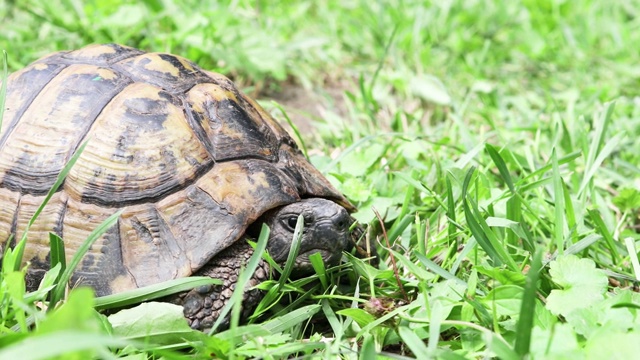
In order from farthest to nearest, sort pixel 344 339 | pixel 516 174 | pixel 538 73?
pixel 538 73
pixel 516 174
pixel 344 339

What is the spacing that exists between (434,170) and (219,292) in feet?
4.09

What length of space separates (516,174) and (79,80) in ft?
6.64

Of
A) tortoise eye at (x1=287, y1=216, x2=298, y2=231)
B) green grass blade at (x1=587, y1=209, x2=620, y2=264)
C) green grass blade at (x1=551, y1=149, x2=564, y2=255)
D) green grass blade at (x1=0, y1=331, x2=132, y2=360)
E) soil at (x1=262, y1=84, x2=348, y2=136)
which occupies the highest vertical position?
soil at (x1=262, y1=84, x2=348, y2=136)

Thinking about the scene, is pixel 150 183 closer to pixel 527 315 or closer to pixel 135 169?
pixel 135 169

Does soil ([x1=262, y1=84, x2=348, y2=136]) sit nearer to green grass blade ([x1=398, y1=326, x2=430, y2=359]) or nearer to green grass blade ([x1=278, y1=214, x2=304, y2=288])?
green grass blade ([x1=278, y1=214, x2=304, y2=288])

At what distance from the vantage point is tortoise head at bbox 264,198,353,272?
1983 mm

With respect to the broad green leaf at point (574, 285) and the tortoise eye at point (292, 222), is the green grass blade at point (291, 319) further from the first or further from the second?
the broad green leaf at point (574, 285)

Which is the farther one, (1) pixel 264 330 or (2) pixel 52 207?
(2) pixel 52 207

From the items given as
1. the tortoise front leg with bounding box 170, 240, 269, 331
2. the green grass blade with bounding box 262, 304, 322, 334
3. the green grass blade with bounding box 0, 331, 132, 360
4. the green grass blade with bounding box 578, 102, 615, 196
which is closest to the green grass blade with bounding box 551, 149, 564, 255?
the green grass blade with bounding box 578, 102, 615, 196

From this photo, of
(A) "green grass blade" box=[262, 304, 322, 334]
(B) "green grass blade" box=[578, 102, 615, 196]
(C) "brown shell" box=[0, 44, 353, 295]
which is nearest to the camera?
(A) "green grass blade" box=[262, 304, 322, 334]

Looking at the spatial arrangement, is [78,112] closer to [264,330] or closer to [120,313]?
[120,313]

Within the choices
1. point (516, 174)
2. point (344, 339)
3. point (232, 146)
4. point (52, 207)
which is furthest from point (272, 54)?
point (344, 339)

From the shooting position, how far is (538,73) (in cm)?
471

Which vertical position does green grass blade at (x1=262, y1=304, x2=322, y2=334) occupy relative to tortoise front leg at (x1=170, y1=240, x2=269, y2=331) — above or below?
below
